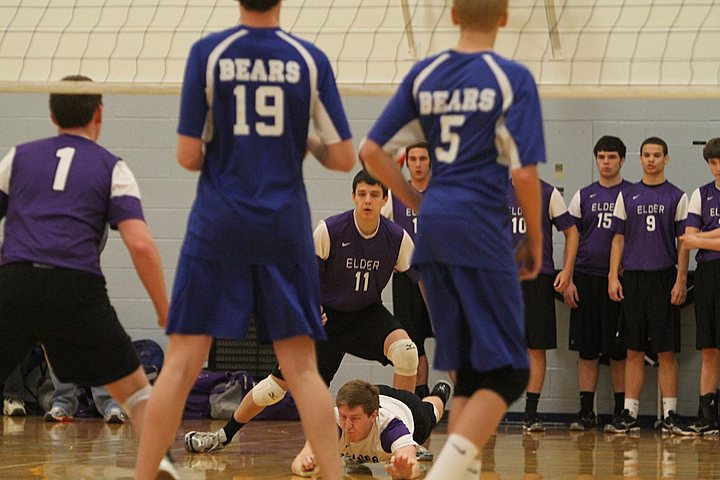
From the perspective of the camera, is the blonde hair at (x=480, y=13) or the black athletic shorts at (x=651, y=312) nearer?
the blonde hair at (x=480, y=13)

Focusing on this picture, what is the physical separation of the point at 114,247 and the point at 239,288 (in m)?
7.24

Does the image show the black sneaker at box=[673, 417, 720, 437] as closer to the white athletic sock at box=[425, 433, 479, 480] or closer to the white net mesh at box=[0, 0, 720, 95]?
the white net mesh at box=[0, 0, 720, 95]

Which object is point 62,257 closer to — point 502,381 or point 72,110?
point 72,110

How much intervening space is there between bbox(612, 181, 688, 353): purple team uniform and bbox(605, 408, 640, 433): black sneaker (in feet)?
1.82

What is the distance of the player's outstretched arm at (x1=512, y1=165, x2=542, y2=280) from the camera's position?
349 centimetres

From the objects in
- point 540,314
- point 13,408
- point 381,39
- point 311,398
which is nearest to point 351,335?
point 381,39

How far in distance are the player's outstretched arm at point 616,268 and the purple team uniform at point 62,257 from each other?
6083mm

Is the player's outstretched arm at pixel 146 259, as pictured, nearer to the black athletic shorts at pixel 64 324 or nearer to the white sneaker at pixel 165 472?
the black athletic shorts at pixel 64 324

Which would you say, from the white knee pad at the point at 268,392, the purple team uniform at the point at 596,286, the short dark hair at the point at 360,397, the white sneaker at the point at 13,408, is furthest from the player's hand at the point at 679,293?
the white sneaker at the point at 13,408

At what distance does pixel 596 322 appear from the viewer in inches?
383

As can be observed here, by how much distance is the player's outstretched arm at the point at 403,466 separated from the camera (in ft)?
19.1

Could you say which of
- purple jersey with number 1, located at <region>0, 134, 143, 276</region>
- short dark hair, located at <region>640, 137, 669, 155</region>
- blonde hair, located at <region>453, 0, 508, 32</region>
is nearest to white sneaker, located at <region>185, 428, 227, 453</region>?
purple jersey with number 1, located at <region>0, 134, 143, 276</region>

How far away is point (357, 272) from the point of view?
21.7ft

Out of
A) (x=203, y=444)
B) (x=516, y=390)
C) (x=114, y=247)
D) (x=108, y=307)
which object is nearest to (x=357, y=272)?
(x=203, y=444)
